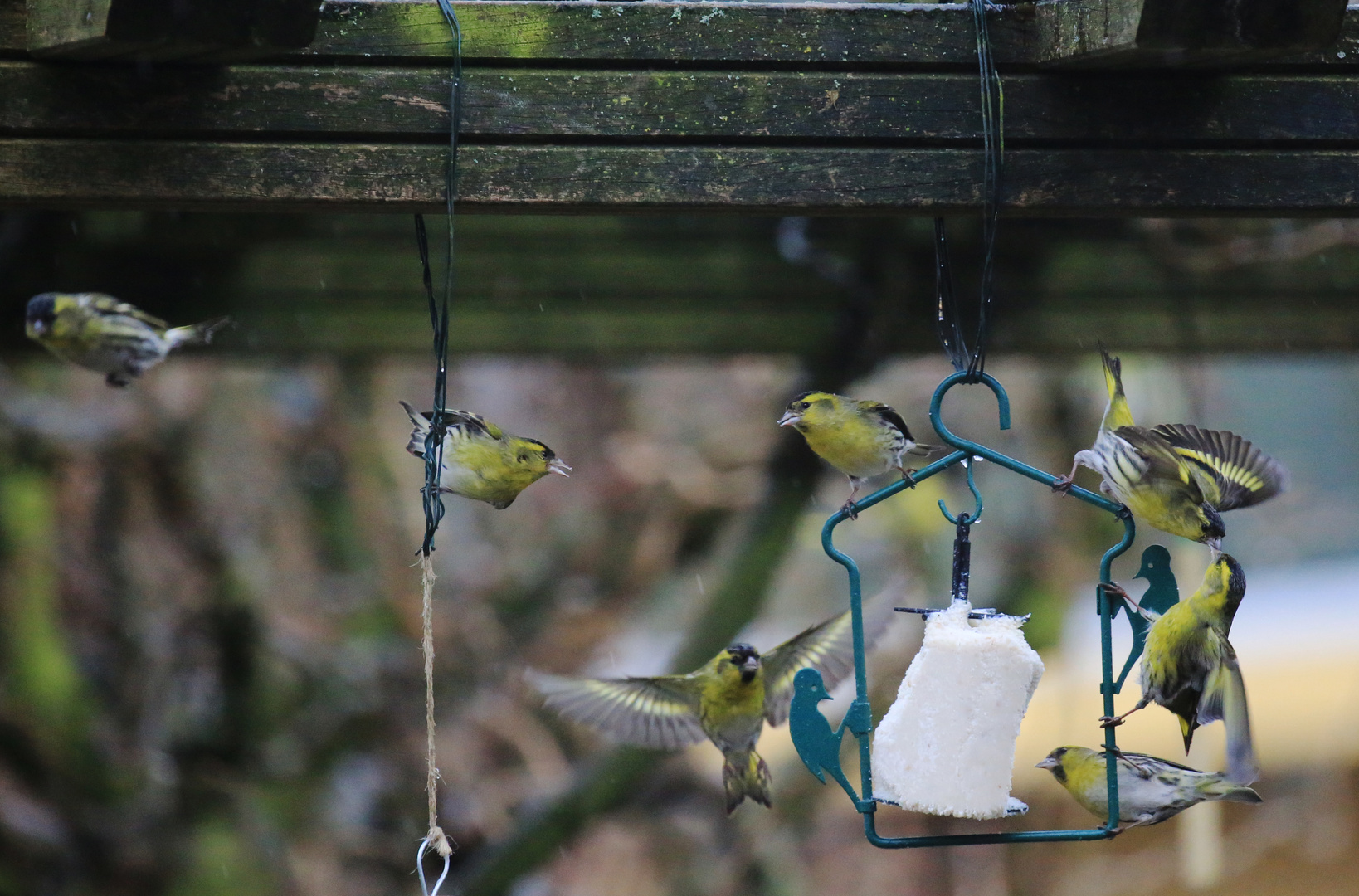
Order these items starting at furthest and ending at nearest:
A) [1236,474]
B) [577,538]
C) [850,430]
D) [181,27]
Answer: [577,538], [850,430], [1236,474], [181,27]

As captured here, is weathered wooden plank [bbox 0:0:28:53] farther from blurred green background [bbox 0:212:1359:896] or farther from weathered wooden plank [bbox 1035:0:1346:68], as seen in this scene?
weathered wooden plank [bbox 1035:0:1346:68]

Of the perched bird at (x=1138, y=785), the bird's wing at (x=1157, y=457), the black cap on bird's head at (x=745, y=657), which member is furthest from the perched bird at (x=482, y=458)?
the perched bird at (x=1138, y=785)

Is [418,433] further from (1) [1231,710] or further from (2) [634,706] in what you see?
(1) [1231,710]

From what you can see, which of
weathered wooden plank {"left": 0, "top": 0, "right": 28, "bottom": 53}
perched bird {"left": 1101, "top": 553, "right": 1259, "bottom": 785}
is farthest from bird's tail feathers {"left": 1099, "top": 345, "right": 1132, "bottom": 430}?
weathered wooden plank {"left": 0, "top": 0, "right": 28, "bottom": 53}

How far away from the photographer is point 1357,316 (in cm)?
238

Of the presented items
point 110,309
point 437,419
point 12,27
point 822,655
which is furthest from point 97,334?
point 822,655

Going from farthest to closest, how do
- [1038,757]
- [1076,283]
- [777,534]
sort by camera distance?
[1038,757] → [777,534] → [1076,283]

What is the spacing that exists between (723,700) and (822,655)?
0.20 m

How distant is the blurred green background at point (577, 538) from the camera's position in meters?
2.33

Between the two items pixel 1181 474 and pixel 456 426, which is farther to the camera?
pixel 1181 474

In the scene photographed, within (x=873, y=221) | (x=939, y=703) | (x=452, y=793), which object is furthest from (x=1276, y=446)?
(x=939, y=703)

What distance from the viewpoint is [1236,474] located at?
193 cm

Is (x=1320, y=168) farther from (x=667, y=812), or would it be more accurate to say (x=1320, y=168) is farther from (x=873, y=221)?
(x=667, y=812)

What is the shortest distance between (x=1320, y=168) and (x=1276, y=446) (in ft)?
10.3
